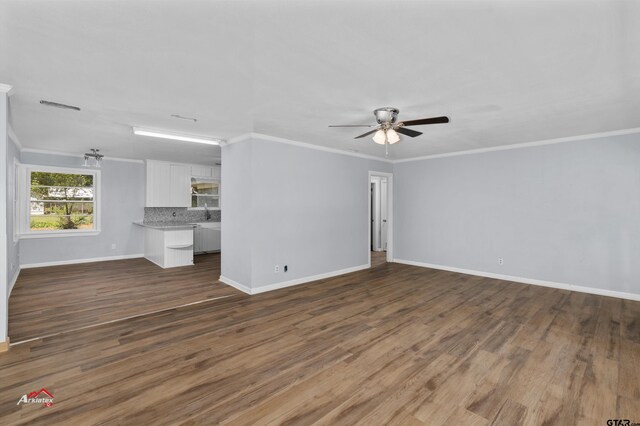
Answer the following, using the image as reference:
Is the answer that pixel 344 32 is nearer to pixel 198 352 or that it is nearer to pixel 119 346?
pixel 198 352

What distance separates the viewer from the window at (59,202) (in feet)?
19.8

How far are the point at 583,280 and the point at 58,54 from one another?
6892mm

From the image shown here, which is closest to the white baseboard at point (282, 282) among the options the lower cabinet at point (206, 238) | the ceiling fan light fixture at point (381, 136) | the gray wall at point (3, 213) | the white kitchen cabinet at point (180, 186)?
the gray wall at point (3, 213)

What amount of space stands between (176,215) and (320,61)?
7088 millimetres

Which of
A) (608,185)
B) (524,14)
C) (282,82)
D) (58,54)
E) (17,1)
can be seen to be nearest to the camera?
(17,1)

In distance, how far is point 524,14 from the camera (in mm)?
1675

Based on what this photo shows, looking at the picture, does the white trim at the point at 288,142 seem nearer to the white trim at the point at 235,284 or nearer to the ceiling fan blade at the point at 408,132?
the ceiling fan blade at the point at 408,132

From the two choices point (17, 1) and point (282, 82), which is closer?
point (17, 1)

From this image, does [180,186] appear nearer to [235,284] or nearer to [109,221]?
[109,221]

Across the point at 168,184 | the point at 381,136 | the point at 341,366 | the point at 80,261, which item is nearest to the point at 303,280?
the point at 341,366

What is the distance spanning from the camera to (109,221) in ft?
22.9

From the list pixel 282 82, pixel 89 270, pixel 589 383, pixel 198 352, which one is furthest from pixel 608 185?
pixel 89 270

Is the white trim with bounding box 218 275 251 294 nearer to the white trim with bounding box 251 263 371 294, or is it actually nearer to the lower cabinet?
the white trim with bounding box 251 263 371 294

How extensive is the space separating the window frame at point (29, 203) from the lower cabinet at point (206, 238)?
2.15 m
